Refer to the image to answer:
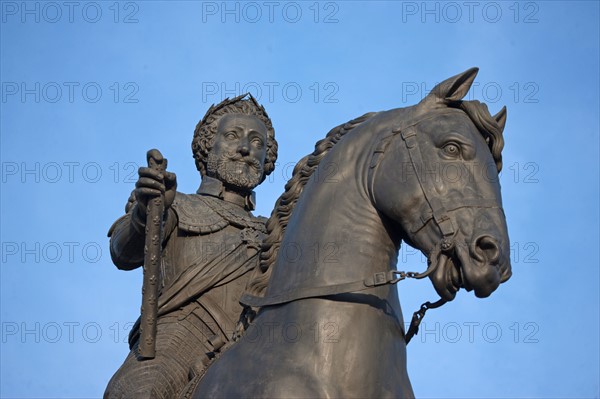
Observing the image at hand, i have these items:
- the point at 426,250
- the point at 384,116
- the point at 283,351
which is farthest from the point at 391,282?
the point at 384,116

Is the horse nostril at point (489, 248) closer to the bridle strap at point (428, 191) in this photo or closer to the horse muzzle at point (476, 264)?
the horse muzzle at point (476, 264)

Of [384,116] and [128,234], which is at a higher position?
[384,116]

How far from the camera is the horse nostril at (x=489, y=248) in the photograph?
6.86 metres

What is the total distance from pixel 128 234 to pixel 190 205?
0.90 m

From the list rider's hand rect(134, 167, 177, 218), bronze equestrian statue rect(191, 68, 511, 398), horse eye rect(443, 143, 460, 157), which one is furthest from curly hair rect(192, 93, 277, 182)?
horse eye rect(443, 143, 460, 157)

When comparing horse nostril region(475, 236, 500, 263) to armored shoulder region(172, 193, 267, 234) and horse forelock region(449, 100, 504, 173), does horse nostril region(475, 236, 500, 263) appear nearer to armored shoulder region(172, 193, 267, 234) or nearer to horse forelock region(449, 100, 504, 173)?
horse forelock region(449, 100, 504, 173)

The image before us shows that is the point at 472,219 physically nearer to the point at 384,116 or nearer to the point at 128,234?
the point at 384,116

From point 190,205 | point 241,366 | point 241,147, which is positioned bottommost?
point 241,366

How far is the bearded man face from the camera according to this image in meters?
10.1

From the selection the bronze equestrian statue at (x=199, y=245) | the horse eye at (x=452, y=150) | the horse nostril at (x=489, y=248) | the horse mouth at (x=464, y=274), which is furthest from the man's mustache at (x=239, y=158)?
the horse nostril at (x=489, y=248)

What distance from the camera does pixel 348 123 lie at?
26.2ft

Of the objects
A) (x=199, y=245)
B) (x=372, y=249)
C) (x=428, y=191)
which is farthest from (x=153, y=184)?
(x=428, y=191)

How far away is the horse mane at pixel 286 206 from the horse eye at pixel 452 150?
0.87 metres

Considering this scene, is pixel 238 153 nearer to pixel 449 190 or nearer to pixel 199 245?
pixel 199 245
